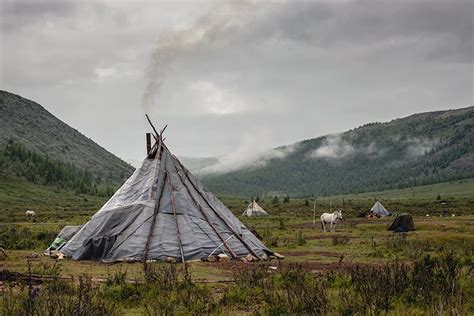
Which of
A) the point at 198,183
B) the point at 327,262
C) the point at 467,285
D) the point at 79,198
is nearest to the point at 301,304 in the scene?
the point at 467,285

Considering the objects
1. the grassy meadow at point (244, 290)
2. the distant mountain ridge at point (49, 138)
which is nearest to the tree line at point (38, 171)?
the distant mountain ridge at point (49, 138)

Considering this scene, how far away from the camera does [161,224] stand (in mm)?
19578

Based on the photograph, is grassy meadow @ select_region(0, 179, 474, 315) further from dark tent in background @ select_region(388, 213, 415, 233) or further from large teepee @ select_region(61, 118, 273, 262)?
dark tent in background @ select_region(388, 213, 415, 233)

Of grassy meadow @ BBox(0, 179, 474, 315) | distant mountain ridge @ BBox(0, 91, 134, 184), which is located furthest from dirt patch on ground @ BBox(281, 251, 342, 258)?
distant mountain ridge @ BBox(0, 91, 134, 184)

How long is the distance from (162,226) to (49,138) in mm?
168609

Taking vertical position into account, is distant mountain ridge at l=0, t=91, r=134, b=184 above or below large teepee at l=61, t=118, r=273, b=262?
above

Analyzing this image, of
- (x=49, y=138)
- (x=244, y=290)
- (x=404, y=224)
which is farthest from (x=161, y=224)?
(x=49, y=138)

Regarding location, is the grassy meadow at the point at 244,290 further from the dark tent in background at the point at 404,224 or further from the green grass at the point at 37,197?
the green grass at the point at 37,197

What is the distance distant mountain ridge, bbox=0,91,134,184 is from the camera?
167375 mm

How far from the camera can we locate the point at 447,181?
183 metres

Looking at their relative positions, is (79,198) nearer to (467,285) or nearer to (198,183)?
(198,183)

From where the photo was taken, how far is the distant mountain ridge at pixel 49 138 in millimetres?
167375

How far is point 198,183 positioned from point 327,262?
634 centimetres

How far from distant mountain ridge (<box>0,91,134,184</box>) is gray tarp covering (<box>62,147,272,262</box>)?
14364 cm
